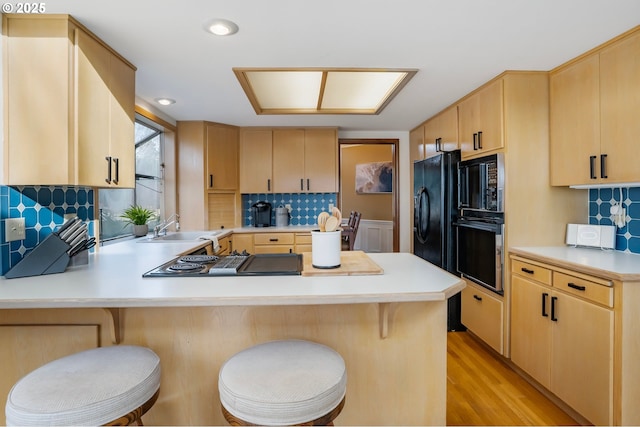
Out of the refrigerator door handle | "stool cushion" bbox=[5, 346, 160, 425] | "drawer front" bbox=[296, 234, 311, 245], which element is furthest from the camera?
"drawer front" bbox=[296, 234, 311, 245]

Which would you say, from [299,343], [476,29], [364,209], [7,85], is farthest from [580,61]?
[364,209]

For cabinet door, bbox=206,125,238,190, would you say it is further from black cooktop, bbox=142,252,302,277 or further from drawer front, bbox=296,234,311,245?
black cooktop, bbox=142,252,302,277

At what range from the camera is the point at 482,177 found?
2.73 metres

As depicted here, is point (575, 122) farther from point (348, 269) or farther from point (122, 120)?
point (122, 120)

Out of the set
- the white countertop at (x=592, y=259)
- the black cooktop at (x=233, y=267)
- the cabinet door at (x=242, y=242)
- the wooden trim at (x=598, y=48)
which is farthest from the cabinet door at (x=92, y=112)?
the wooden trim at (x=598, y=48)

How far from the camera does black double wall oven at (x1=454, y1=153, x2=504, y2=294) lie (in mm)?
2518

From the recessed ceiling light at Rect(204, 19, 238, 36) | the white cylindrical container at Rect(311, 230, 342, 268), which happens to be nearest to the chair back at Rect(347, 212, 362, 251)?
the white cylindrical container at Rect(311, 230, 342, 268)

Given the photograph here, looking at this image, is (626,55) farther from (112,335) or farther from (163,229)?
(163,229)

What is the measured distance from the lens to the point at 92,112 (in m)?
1.83

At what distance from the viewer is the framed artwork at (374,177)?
6.56 metres

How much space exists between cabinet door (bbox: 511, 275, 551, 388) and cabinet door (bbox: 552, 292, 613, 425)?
64mm

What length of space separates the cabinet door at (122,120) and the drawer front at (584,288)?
8.95 feet

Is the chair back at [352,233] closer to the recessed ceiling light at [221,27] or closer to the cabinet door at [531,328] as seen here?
the cabinet door at [531,328]

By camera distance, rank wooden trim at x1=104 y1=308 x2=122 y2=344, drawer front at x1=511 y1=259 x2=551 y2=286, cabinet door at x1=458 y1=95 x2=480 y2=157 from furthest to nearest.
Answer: cabinet door at x1=458 y1=95 x2=480 y2=157
drawer front at x1=511 y1=259 x2=551 y2=286
wooden trim at x1=104 y1=308 x2=122 y2=344
